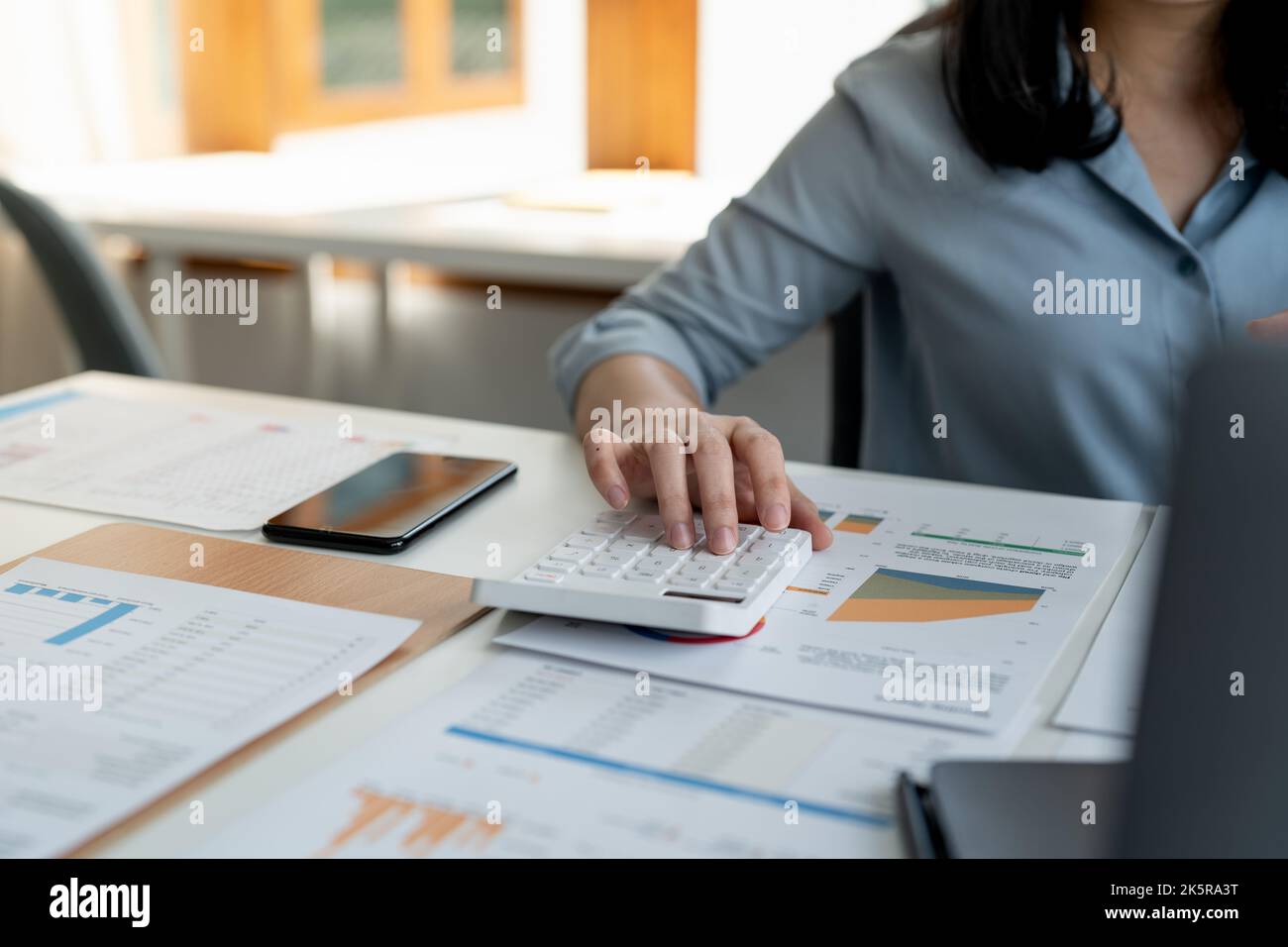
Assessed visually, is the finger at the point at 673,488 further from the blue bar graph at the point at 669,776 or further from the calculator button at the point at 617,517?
the blue bar graph at the point at 669,776

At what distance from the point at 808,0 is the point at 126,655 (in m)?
2.20

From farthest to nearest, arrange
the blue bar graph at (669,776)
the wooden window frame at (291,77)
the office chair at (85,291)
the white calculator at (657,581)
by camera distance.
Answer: the wooden window frame at (291,77)
the office chair at (85,291)
the white calculator at (657,581)
the blue bar graph at (669,776)

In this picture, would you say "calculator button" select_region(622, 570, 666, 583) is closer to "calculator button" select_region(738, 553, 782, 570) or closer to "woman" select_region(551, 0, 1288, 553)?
"calculator button" select_region(738, 553, 782, 570)

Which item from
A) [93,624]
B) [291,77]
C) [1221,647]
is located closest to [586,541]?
[93,624]

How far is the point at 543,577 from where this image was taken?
691 mm

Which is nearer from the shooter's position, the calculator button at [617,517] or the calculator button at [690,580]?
the calculator button at [690,580]

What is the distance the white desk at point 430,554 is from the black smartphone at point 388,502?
0.4 inches

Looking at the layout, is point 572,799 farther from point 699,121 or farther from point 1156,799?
point 699,121

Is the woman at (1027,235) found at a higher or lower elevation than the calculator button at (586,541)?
higher

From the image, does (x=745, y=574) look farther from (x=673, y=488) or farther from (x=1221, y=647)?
(x=1221, y=647)

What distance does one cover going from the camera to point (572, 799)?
52 cm

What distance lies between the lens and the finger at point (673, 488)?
747mm

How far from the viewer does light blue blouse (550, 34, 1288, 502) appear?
3.45ft

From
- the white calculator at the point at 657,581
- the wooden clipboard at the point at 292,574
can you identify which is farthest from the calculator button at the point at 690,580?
the wooden clipboard at the point at 292,574
